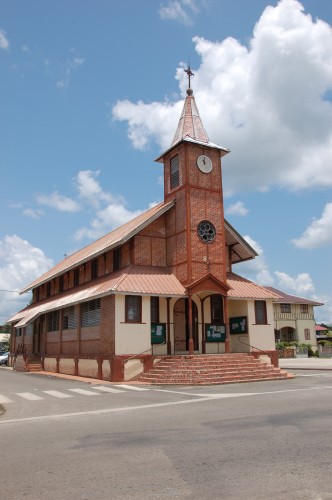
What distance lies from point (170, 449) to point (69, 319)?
21.9 metres

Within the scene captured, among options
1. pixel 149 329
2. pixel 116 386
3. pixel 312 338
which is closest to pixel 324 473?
pixel 116 386

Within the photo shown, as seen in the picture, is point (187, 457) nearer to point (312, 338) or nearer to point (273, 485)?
point (273, 485)

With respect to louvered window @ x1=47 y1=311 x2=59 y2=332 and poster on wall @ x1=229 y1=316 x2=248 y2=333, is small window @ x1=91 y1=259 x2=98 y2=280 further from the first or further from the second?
poster on wall @ x1=229 y1=316 x2=248 y2=333

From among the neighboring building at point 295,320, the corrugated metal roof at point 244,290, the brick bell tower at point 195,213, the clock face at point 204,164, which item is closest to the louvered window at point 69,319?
the brick bell tower at point 195,213

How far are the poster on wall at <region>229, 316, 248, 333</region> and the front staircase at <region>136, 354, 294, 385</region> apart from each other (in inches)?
111

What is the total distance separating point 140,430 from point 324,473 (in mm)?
4054

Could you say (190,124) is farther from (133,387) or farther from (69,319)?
(133,387)

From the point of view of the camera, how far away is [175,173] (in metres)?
25.0

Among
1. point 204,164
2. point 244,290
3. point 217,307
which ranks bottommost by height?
point 217,307

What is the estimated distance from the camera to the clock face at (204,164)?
24.5 meters

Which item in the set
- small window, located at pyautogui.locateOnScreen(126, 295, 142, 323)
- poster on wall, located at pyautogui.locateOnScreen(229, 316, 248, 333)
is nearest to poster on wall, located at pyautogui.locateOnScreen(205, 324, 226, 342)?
poster on wall, located at pyautogui.locateOnScreen(229, 316, 248, 333)

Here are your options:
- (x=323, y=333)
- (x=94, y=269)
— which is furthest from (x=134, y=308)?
(x=323, y=333)

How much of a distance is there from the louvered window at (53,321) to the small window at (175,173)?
12.4 metres

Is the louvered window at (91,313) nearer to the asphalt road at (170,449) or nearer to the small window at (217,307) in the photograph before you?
the small window at (217,307)
